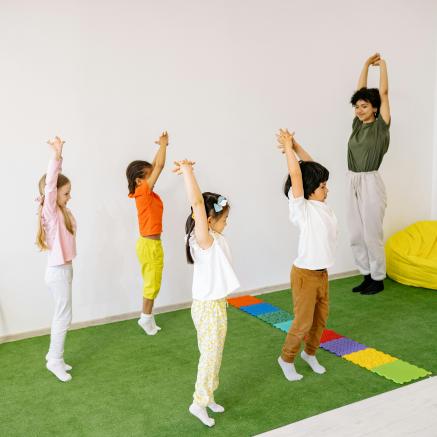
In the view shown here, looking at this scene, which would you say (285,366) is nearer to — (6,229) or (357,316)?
(357,316)

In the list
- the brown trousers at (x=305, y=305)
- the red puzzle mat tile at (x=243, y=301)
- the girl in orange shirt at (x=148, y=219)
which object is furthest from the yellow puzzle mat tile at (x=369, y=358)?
the girl in orange shirt at (x=148, y=219)

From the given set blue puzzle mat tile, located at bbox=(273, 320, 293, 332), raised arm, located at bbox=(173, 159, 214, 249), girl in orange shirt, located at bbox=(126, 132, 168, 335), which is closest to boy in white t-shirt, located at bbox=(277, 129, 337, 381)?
raised arm, located at bbox=(173, 159, 214, 249)

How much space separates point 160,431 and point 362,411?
2.84ft

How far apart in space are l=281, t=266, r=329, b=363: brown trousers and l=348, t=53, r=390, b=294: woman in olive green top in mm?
1636

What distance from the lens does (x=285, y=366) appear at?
9.19ft

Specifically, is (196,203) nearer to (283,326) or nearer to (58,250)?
(58,250)

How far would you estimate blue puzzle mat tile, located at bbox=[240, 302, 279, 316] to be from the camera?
12.8 feet

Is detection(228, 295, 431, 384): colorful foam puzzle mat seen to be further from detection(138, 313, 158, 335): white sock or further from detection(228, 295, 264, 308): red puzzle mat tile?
detection(138, 313, 158, 335): white sock

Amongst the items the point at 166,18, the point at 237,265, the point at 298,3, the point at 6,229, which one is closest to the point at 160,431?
the point at 6,229

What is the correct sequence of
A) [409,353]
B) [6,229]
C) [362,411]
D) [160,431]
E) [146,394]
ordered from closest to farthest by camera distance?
[362,411] < [160,431] < [146,394] < [409,353] < [6,229]

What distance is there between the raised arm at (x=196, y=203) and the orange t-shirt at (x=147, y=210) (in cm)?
123

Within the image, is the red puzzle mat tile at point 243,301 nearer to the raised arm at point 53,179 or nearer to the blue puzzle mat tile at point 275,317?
the blue puzzle mat tile at point 275,317

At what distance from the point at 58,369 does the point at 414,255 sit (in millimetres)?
3085

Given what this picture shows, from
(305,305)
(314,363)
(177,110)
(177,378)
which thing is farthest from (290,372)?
(177,110)
